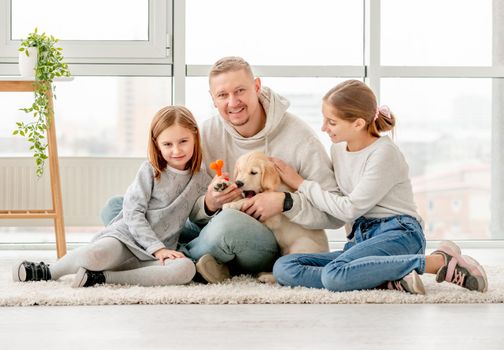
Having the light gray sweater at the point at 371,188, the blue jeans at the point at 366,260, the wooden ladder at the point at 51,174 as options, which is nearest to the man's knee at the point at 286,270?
the blue jeans at the point at 366,260

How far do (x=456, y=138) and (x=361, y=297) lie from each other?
2157mm

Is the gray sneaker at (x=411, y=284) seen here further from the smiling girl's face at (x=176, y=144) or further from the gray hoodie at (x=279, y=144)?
the smiling girl's face at (x=176, y=144)

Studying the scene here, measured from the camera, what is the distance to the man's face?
2.67m

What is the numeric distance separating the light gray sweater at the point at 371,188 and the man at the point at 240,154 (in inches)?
2.3

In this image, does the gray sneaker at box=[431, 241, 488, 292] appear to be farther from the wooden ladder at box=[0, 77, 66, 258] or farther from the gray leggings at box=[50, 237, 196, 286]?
the wooden ladder at box=[0, 77, 66, 258]

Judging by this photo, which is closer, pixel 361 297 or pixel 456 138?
pixel 361 297

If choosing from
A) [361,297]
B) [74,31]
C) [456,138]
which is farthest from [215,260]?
[456,138]

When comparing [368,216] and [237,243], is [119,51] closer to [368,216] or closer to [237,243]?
[237,243]

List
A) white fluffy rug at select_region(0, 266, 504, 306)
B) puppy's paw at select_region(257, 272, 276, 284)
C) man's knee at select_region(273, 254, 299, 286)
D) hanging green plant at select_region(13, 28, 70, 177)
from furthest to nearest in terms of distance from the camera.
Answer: hanging green plant at select_region(13, 28, 70, 177)
puppy's paw at select_region(257, 272, 276, 284)
man's knee at select_region(273, 254, 299, 286)
white fluffy rug at select_region(0, 266, 504, 306)

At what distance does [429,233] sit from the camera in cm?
424

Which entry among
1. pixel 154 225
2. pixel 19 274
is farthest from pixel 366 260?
pixel 19 274

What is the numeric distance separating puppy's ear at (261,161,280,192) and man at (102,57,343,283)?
0.12 feet

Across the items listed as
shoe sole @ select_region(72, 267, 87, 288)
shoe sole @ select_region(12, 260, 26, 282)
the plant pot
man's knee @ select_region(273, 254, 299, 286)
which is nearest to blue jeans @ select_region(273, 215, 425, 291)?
man's knee @ select_region(273, 254, 299, 286)

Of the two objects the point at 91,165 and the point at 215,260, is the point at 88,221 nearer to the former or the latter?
the point at 91,165
